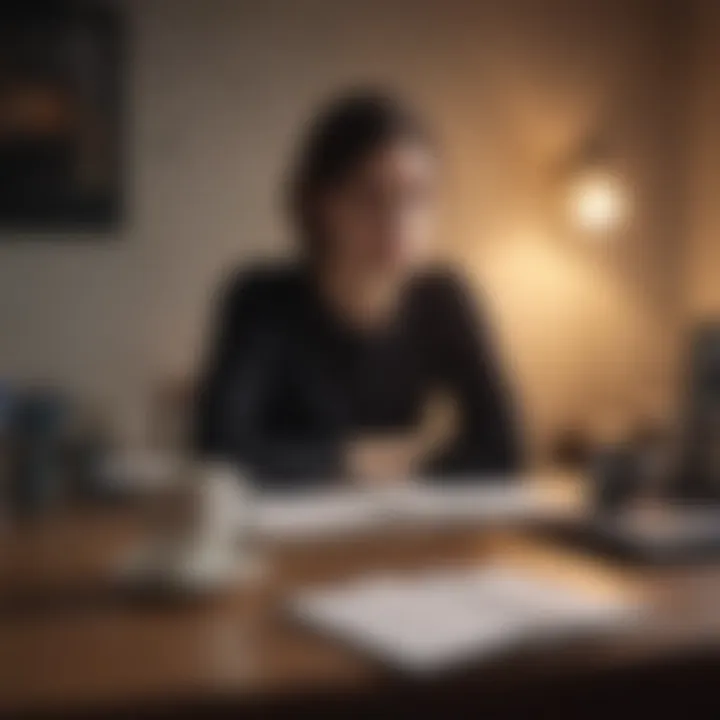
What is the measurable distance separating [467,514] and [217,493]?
0.35m

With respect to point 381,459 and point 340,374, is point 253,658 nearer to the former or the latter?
point 381,459

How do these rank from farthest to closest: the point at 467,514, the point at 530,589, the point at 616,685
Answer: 1. the point at 467,514
2. the point at 530,589
3. the point at 616,685

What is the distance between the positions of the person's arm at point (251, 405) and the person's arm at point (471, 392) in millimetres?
171

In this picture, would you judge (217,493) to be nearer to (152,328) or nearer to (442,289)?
(442,289)

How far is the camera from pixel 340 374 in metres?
1.63

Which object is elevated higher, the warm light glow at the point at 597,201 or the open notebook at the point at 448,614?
the warm light glow at the point at 597,201

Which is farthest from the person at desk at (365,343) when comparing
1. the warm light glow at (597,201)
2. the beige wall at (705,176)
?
the beige wall at (705,176)

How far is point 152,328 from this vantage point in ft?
6.24

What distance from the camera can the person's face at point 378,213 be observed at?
5.20 ft

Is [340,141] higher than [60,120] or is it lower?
lower

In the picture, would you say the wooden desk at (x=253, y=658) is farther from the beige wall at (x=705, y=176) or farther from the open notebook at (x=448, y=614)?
the beige wall at (x=705, y=176)

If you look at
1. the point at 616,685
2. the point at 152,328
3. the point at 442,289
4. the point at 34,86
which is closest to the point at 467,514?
the point at 616,685

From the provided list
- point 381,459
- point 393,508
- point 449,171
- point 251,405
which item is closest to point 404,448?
point 381,459

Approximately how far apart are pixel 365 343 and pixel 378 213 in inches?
7.4
